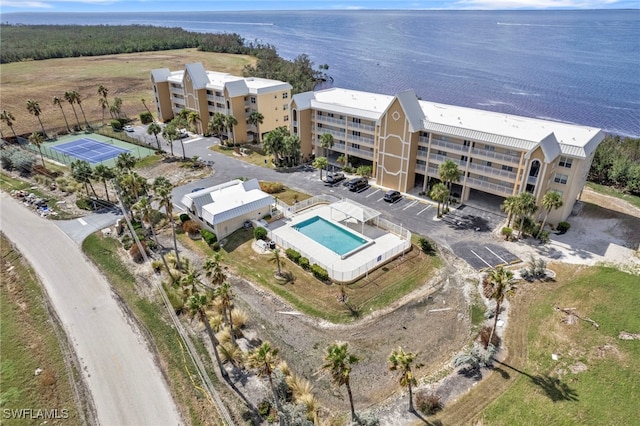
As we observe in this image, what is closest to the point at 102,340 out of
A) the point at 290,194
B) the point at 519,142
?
the point at 290,194

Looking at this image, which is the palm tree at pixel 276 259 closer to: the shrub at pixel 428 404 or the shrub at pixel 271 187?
the shrub at pixel 271 187

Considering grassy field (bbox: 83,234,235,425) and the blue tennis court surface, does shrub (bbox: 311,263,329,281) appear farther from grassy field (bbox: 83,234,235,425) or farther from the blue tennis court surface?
the blue tennis court surface

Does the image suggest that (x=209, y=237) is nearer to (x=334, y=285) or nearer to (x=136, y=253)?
(x=136, y=253)

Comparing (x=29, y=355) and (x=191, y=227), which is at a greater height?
(x=191, y=227)

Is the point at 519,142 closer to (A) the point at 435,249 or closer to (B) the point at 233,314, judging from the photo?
(A) the point at 435,249

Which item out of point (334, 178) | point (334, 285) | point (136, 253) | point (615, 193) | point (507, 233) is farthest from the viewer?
point (334, 178)

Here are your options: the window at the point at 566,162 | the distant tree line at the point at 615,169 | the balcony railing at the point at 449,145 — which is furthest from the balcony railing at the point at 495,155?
the distant tree line at the point at 615,169

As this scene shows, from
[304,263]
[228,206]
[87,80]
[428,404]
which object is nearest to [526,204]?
[304,263]
